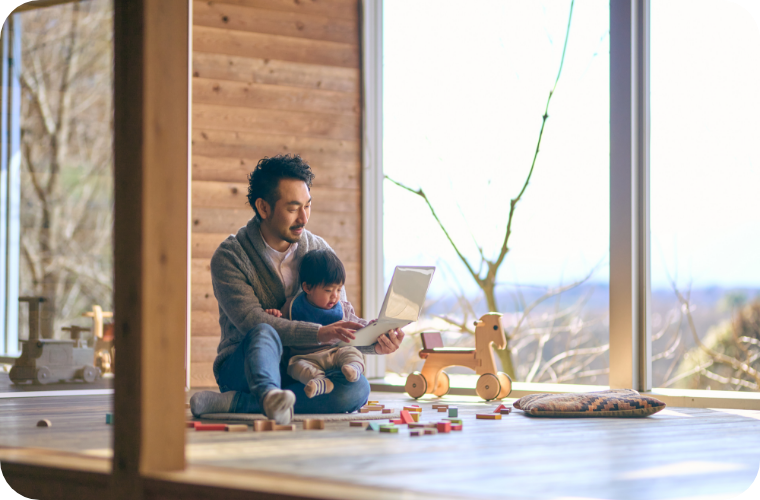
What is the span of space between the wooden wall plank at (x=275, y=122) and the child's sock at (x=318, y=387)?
222 centimetres

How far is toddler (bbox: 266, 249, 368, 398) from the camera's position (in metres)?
2.53

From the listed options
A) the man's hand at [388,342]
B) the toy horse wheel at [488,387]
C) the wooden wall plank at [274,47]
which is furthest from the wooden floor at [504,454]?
the wooden wall plank at [274,47]

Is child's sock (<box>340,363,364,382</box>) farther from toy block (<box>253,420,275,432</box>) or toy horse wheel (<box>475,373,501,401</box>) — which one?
toy horse wheel (<box>475,373,501,401</box>)

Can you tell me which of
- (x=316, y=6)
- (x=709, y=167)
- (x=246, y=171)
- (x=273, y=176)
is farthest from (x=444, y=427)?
(x=316, y=6)

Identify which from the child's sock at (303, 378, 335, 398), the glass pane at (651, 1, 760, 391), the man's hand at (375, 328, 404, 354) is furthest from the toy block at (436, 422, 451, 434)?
the glass pane at (651, 1, 760, 391)

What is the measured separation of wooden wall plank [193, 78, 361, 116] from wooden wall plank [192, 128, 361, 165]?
0.56 feet

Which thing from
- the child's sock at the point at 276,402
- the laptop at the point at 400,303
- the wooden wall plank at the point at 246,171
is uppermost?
the wooden wall plank at the point at 246,171

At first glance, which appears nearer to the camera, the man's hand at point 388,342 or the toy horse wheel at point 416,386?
the man's hand at point 388,342

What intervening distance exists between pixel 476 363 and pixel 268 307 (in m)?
1.27

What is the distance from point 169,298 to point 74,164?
2933 millimetres

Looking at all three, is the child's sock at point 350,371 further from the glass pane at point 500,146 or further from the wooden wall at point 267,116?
the glass pane at point 500,146

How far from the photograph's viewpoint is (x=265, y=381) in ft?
7.55

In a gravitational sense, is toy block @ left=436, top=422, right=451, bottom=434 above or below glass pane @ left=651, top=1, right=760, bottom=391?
below

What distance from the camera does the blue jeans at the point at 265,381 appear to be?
2.32 m
